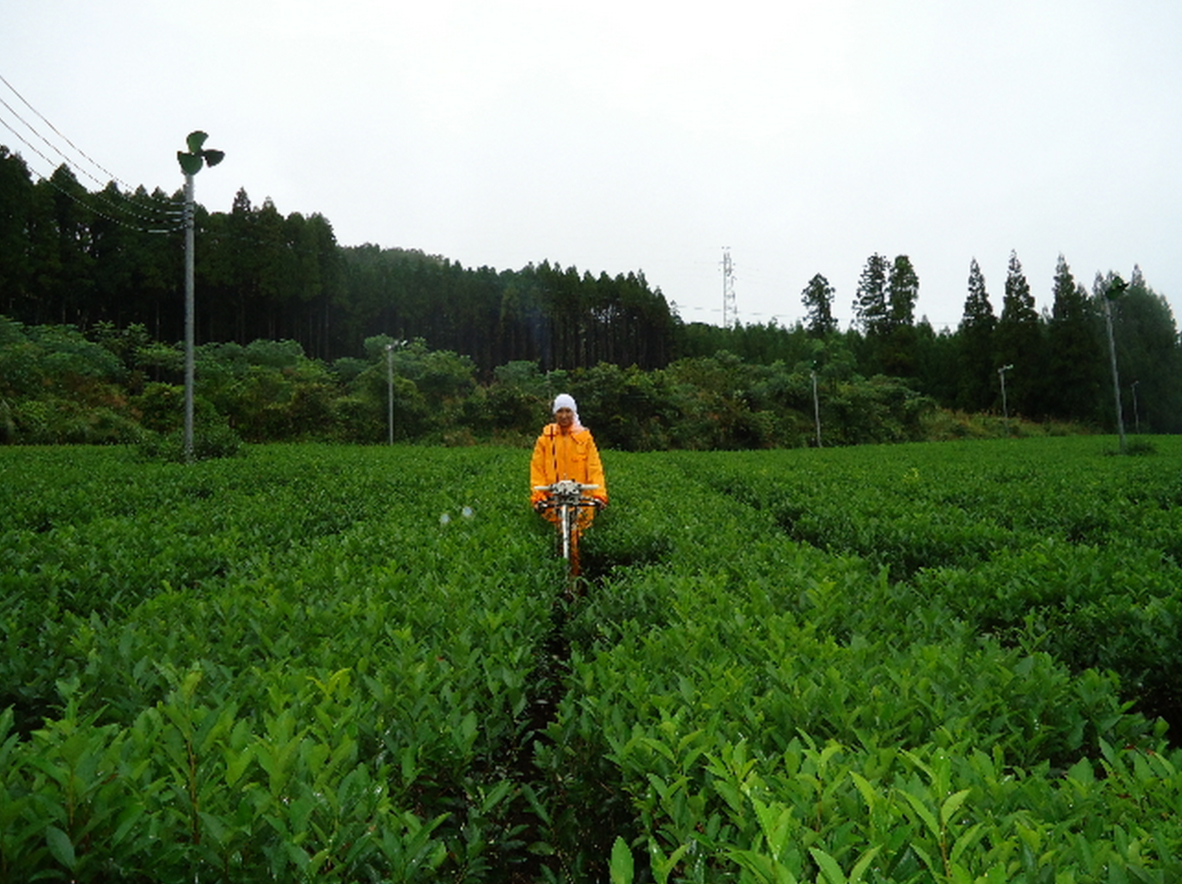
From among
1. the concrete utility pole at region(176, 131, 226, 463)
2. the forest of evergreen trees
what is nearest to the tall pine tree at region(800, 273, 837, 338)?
the forest of evergreen trees

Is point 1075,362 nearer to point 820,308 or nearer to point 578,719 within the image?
point 820,308

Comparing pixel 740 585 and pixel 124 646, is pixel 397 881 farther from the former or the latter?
pixel 740 585

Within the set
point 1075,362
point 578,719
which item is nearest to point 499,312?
point 1075,362

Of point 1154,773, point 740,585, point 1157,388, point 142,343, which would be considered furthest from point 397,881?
point 1157,388

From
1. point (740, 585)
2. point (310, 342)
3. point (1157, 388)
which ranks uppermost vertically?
point (310, 342)

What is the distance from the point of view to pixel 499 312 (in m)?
53.8

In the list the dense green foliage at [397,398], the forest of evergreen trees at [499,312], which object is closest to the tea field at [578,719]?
the dense green foliage at [397,398]

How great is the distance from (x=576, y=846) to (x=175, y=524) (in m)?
5.01

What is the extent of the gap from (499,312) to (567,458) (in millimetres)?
50146

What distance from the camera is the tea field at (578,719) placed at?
1259 mm

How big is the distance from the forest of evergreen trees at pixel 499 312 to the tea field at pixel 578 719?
3226 centimetres

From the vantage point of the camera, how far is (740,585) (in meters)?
3.51

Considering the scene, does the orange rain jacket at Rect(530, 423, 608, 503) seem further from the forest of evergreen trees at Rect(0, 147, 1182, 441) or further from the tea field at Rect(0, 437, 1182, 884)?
the forest of evergreen trees at Rect(0, 147, 1182, 441)

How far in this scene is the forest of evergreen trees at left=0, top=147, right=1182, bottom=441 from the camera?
35.6 m
